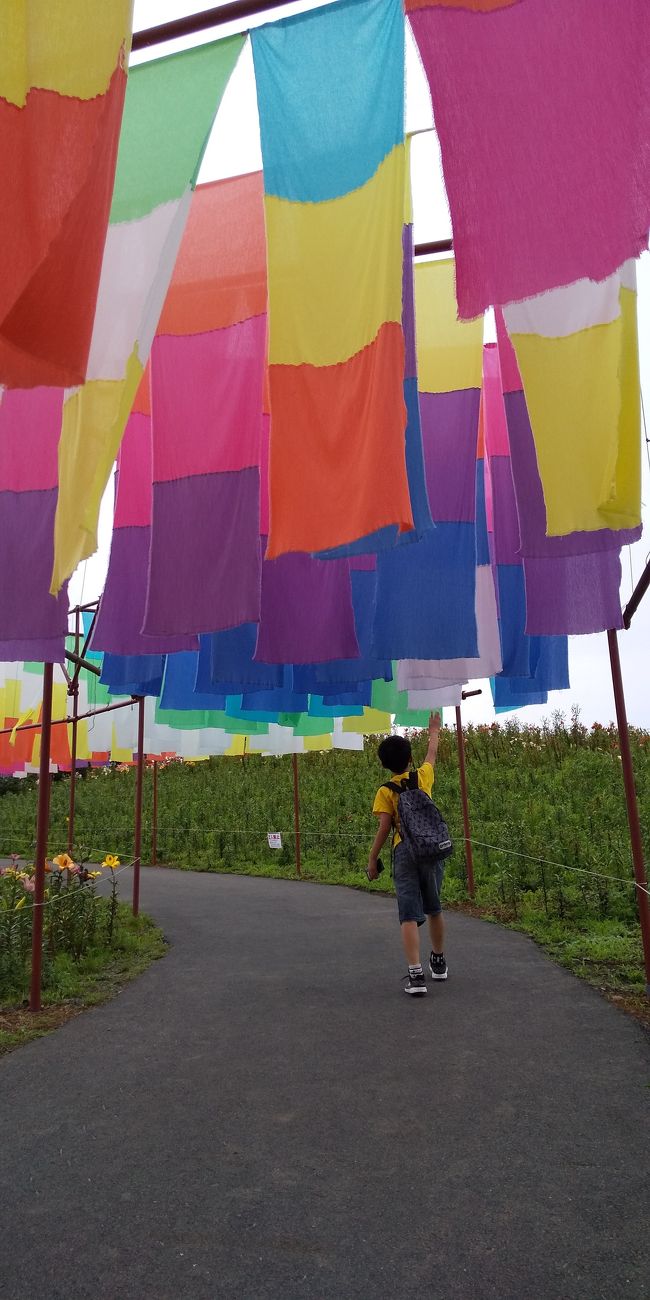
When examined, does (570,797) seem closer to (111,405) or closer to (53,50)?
(111,405)

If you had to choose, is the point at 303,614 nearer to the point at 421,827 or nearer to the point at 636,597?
the point at 421,827

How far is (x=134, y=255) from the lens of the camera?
3.42 m

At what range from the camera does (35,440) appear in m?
4.11

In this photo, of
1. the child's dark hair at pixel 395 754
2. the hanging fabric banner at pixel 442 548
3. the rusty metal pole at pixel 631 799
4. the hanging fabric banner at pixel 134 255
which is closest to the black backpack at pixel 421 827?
the child's dark hair at pixel 395 754

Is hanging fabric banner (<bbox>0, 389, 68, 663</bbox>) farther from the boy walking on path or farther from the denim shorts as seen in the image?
the denim shorts

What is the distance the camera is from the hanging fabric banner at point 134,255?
10.3 ft

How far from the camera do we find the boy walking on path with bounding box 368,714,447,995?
5535 mm

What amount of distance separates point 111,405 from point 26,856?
60.0 feet

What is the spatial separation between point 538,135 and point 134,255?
1658mm

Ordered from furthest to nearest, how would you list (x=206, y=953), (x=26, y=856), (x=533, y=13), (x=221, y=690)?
(x=26, y=856) < (x=206, y=953) < (x=221, y=690) < (x=533, y=13)

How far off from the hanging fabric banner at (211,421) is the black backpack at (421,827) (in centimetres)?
228

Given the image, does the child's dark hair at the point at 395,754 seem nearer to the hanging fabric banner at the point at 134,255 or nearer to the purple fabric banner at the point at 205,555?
the purple fabric banner at the point at 205,555

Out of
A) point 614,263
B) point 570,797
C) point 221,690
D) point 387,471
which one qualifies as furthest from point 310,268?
point 570,797

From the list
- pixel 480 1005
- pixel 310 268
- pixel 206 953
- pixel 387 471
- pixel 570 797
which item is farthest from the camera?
pixel 570 797
